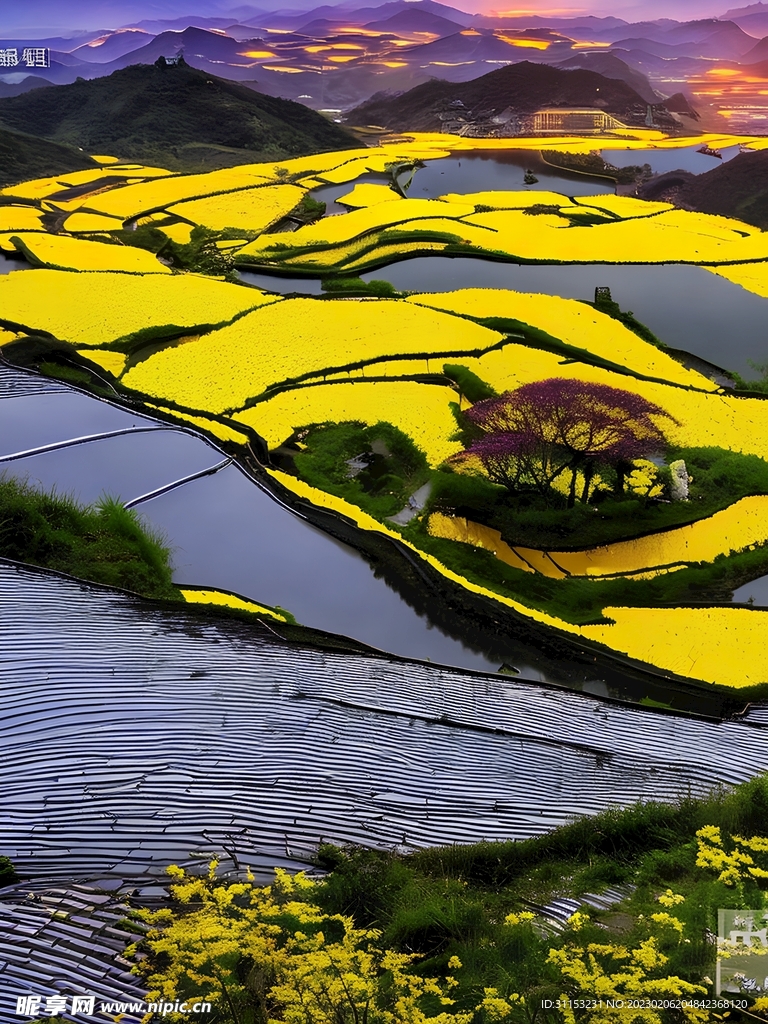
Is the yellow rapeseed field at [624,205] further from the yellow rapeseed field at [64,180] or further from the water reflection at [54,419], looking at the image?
the water reflection at [54,419]

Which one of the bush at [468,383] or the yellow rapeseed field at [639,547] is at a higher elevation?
the bush at [468,383]

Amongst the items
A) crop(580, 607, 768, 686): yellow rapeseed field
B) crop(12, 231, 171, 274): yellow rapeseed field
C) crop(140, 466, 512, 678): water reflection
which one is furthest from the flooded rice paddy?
crop(12, 231, 171, 274): yellow rapeseed field

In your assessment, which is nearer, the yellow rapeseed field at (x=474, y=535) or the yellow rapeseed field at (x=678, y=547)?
the yellow rapeseed field at (x=678, y=547)

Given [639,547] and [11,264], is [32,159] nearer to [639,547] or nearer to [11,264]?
[11,264]

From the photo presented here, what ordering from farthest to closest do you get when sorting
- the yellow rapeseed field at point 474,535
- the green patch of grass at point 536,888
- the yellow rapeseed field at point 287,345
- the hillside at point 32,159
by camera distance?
the hillside at point 32,159
the yellow rapeseed field at point 287,345
the yellow rapeseed field at point 474,535
the green patch of grass at point 536,888

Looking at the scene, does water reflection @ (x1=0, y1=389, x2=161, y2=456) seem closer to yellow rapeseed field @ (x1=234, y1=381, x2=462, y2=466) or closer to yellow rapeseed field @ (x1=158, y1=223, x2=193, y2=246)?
yellow rapeseed field @ (x1=234, y1=381, x2=462, y2=466)

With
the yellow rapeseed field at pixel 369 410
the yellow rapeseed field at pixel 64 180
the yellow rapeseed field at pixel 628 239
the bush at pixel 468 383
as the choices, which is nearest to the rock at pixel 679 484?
the yellow rapeseed field at pixel 369 410
